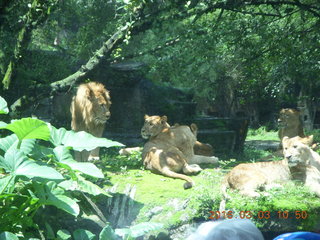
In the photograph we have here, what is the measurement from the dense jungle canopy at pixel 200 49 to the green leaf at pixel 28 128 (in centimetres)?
287

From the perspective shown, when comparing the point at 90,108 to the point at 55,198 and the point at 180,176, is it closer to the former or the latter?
the point at 180,176

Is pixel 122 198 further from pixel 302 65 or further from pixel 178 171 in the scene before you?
pixel 302 65

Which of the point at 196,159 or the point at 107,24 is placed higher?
the point at 107,24

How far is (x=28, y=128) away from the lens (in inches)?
132

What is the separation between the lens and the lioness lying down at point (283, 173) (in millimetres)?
4672

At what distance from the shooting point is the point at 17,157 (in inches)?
123

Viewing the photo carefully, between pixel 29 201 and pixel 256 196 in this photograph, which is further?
pixel 256 196

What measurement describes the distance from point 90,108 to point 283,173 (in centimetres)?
299

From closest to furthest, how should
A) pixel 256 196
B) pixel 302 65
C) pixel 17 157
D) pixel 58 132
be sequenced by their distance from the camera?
1. pixel 17 157
2. pixel 58 132
3. pixel 256 196
4. pixel 302 65

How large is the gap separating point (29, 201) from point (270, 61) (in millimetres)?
5692

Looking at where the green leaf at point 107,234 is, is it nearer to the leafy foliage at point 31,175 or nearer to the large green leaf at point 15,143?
the leafy foliage at point 31,175

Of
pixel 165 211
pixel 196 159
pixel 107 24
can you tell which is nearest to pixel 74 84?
pixel 196 159

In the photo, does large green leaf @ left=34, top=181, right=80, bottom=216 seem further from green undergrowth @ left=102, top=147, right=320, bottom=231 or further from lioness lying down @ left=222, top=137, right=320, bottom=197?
lioness lying down @ left=222, top=137, right=320, bottom=197
